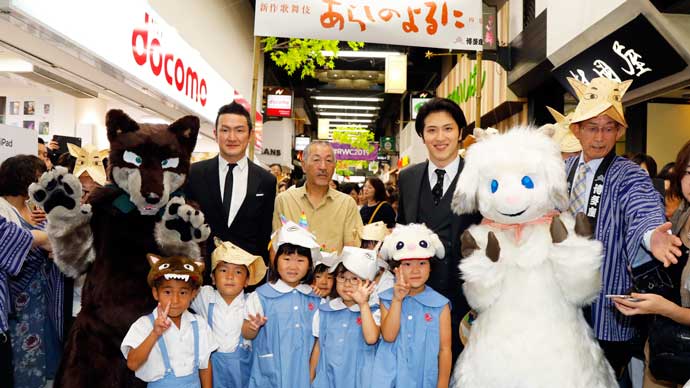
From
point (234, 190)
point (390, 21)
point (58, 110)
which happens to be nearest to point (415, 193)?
point (234, 190)

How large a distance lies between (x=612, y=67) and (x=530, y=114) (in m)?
3.56

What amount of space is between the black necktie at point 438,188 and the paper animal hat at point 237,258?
3.63 ft

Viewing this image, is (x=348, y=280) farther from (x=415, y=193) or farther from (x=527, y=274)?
(x=527, y=274)

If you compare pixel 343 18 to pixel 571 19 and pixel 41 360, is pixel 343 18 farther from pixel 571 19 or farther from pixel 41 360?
pixel 41 360

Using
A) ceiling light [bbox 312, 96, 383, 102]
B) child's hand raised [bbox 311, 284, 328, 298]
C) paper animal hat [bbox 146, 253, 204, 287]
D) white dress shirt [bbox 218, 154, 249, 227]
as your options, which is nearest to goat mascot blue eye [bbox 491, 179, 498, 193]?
child's hand raised [bbox 311, 284, 328, 298]

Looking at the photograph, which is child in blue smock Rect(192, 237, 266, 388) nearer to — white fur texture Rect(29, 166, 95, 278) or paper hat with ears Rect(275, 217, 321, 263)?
paper hat with ears Rect(275, 217, 321, 263)

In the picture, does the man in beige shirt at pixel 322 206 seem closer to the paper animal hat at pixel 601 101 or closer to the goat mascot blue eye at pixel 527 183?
the goat mascot blue eye at pixel 527 183

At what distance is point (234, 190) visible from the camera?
3477mm

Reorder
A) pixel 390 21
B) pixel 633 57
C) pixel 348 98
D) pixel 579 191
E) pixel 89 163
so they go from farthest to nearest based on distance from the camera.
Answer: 1. pixel 348 98
2. pixel 390 21
3. pixel 633 57
4. pixel 89 163
5. pixel 579 191

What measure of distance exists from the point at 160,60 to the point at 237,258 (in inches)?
143

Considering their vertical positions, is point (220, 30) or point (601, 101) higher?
point (220, 30)

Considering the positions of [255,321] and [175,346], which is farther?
[255,321]

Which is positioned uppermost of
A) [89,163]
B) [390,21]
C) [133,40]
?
[390,21]

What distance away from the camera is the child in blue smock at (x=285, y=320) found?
3.05 m
